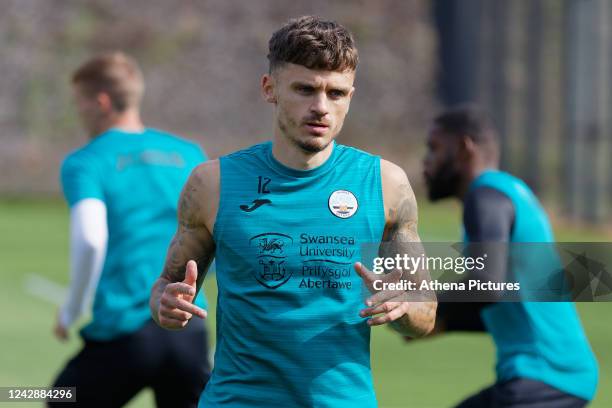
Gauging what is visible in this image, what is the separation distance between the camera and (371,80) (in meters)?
32.8

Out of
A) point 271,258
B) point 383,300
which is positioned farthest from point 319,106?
point 383,300

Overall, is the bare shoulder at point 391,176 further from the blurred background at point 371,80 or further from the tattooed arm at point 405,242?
the blurred background at point 371,80

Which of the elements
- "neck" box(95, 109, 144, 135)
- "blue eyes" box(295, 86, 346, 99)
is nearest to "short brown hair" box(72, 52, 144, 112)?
"neck" box(95, 109, 144, 135)

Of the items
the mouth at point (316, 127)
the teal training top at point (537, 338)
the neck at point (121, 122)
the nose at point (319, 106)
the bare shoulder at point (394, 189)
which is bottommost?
the teal training top at point (537, 338)

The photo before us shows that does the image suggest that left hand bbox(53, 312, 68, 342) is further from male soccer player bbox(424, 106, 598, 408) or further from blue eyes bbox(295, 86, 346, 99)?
blue eyes bbox(295, 86, 346, 99)

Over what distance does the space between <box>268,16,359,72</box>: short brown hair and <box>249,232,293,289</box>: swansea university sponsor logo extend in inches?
23.4

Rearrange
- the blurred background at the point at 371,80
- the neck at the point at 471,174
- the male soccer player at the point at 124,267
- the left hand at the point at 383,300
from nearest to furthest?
1. the left hand at the point at 383,300
2. the male soccer player at the point at 124,267
3. the neck at the point at 471,174
4. the blurred background at the point at 371,80

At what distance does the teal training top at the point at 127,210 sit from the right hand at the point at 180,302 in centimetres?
172

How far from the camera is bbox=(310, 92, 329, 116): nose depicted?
4.19 metres

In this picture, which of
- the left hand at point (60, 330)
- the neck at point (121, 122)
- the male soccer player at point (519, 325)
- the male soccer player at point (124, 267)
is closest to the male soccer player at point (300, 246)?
the male soccer player at point (519, 325)

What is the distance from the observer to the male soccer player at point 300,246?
13.8 feet

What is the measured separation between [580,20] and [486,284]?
19.0 metres

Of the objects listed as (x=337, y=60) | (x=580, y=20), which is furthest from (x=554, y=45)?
(x=337, y=60)

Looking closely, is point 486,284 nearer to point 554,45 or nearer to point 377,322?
point 377,322
